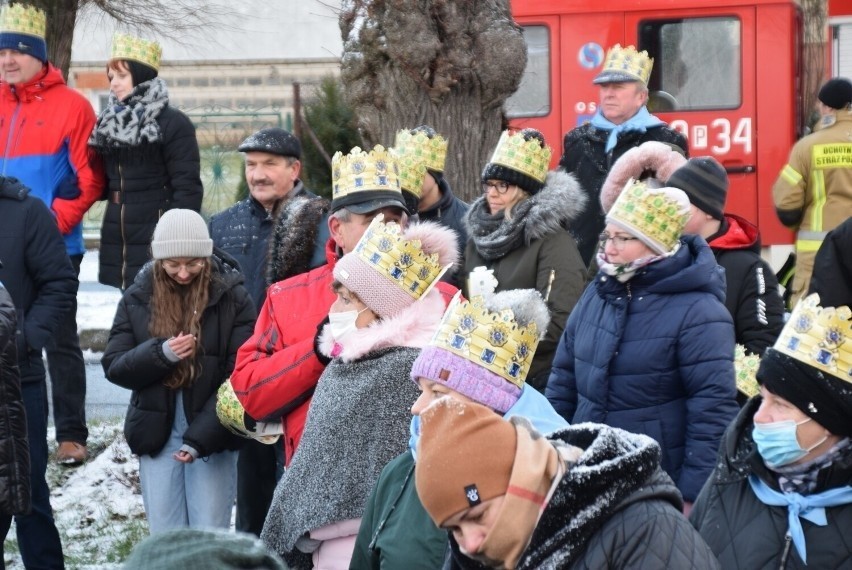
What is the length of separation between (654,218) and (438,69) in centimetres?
345

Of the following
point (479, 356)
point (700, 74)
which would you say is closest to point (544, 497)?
point (479, 356)

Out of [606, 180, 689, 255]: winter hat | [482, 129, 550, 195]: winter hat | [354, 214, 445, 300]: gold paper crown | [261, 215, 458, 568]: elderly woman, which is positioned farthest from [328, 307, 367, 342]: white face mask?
[482, 129, 550, 195]: winter hat

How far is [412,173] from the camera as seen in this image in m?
6.85

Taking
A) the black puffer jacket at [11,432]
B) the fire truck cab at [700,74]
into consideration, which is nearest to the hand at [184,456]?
the black puffer jacket at [11,432]

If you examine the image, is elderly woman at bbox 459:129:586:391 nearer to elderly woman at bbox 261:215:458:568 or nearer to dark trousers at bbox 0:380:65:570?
elderly woman at bbox 261:215:458:568

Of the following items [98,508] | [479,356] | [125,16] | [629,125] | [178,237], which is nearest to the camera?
[479,356]

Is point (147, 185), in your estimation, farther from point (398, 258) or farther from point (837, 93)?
point (837, 93)

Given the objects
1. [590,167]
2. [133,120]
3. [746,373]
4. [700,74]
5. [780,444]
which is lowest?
[746,373]

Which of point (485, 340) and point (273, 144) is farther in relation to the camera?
point (273, 144)

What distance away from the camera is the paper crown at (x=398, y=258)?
455 cm

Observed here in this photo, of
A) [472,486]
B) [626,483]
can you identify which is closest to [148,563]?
[472,486]

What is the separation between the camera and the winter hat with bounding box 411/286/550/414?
3.86 meters

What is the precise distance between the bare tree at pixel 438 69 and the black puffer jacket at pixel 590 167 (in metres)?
0.72

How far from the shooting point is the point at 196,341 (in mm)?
6012
